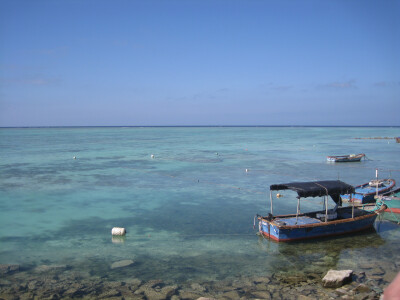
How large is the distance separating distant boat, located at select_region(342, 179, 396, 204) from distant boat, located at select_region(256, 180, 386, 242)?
4848 mm

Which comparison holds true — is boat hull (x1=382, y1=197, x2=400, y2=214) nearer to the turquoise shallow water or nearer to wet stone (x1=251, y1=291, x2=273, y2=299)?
the turquoise shallow water

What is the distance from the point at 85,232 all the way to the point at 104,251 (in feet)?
10.8

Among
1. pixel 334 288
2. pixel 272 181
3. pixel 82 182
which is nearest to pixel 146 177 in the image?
pixel 82 182

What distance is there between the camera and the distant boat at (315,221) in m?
17.9

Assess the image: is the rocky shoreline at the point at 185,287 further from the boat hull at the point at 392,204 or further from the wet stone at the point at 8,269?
the boat hull at the point at 392,204

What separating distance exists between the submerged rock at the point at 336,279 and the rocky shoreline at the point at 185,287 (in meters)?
0.16

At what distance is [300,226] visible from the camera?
17750mm

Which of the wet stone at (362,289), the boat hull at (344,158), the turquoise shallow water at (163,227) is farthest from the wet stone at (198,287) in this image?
the boat hull at (344,158)

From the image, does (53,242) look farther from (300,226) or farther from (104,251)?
(300,226)

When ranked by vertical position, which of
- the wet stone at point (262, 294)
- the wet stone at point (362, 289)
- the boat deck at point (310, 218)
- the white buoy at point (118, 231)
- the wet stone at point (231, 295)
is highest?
the boat deck at point (310, 218)

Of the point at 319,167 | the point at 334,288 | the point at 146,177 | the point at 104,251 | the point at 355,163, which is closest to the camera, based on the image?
the point at 334,288

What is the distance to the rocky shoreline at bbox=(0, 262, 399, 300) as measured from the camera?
12664mm

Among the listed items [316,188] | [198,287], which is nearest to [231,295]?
[198,287]

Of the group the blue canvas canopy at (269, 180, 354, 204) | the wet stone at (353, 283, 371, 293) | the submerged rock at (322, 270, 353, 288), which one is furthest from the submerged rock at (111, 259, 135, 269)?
the wet stone at (353, 283, 371, 293)
